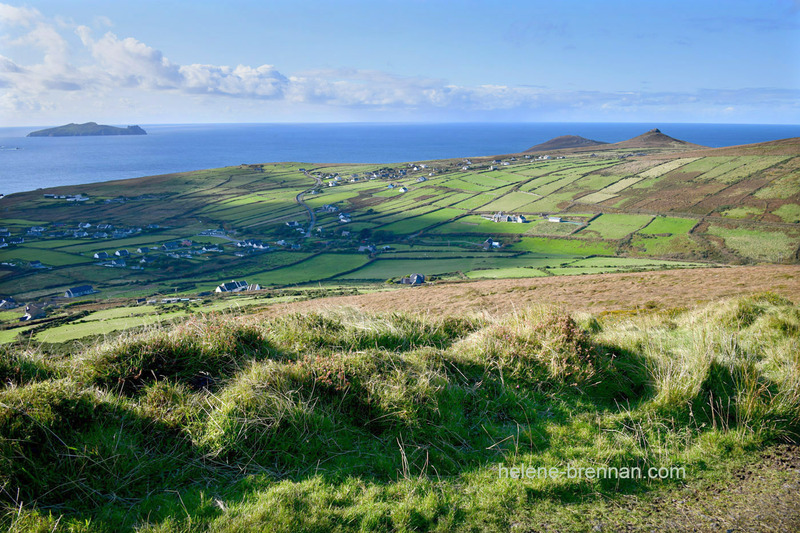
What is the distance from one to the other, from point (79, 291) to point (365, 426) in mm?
76304

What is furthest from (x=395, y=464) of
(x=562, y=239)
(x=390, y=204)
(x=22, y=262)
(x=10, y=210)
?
(x=10, y=210)

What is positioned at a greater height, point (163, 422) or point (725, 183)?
point (725, 183)

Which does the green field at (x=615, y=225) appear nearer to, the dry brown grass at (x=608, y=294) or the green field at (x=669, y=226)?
the green field at (x=669, y=226)

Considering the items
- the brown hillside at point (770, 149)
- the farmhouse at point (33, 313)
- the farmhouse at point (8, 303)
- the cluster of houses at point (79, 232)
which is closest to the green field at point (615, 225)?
the brown hillside at point (770, 149)

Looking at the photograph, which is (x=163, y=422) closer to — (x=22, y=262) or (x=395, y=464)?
(x=395, y=464)

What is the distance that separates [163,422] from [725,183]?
116907 mm

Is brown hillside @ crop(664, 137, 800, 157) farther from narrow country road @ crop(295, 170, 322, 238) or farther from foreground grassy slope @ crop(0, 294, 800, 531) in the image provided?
foreground grassy slope @ crop(0, 294, 800, 531)

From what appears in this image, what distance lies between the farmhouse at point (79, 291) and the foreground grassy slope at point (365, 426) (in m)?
71.5

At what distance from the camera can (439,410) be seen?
19.4ft

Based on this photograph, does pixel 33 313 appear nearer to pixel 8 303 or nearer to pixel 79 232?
pixel 8 303

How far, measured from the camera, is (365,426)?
5789 mm

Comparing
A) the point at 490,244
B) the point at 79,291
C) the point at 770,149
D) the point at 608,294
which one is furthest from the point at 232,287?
the point at 770,149

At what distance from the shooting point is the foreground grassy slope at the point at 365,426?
14.2 ft

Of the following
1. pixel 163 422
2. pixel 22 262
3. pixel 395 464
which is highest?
pixel 163 422
